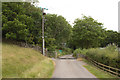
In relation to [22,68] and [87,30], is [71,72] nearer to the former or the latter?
[22,68]

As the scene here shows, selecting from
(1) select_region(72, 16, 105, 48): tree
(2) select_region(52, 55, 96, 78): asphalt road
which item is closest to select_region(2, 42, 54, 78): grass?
(2) select_region(52, 55, 96, 78): asphalt road

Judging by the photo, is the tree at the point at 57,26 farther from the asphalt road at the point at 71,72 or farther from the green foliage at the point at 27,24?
the asphalt road at the point at 71,72

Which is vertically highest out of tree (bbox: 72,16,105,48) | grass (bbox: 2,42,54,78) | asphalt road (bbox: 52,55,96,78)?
tree (bbox: 72,16,105,48)

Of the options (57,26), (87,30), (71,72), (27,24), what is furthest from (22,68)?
(87,30)

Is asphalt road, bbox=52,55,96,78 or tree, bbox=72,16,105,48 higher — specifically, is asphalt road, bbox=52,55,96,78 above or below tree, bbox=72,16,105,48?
below

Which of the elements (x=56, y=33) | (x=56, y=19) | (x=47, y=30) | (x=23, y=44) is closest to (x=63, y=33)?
(x=56, y=33)

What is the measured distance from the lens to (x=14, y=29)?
26.7 metres

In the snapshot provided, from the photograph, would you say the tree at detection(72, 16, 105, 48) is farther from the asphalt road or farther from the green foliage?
the asphalt road

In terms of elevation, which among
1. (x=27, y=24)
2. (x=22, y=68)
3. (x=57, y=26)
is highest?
(x=57, y=26)

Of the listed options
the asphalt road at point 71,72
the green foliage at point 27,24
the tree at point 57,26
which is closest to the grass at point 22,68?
the asphalt road at point 71,72

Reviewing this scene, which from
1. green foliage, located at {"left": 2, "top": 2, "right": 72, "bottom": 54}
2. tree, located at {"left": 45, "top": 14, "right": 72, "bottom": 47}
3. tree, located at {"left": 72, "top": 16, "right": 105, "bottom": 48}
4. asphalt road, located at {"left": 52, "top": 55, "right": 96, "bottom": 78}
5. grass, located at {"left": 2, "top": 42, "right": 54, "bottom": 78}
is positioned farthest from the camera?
tree, located at {"left": 72, "top": 16, "right": 105, "bottom": 48}

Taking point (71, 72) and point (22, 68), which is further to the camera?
point (71, 72)

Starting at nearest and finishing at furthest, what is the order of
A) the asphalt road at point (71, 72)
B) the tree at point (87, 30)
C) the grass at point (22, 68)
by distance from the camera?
the grass at point (22, 68)
the asphalt road at point (71, 72)
the tree at point (87, 30)

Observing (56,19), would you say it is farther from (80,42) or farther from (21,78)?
(21,78)
